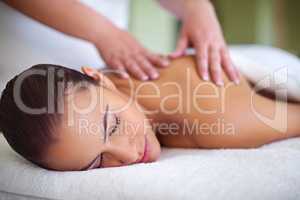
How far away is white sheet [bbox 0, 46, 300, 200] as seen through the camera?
1.55 feet

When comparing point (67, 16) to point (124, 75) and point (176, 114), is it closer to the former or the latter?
point (124, 75)

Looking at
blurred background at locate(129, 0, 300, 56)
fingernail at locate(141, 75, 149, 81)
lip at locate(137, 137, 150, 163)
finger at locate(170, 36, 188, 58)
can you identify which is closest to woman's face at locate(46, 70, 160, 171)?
lip at locate(137, 137, 150, 163)

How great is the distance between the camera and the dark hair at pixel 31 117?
0.54 meters

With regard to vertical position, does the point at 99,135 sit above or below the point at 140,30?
below

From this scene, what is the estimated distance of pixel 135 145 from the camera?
632mm

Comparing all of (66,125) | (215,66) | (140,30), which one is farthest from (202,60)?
(140,30)

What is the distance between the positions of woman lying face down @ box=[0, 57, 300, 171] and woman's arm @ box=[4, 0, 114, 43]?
101mm

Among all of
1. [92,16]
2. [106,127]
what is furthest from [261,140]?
[92,16]

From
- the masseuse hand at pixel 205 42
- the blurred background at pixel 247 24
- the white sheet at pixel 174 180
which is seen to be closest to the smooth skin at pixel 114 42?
the masseuse hand at pixel 205 42

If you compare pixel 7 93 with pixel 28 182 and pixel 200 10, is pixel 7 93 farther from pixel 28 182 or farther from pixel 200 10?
pixel 200 10

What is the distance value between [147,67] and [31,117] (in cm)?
32

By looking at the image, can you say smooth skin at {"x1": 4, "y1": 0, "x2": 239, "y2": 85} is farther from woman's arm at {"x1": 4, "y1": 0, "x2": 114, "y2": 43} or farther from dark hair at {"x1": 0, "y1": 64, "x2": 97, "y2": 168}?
dark hair at {"x1": 0, "y1": 64, "x2": 97, "y2": 168}

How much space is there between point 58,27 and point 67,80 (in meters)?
0.25

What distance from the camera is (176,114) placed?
2.55 ft
